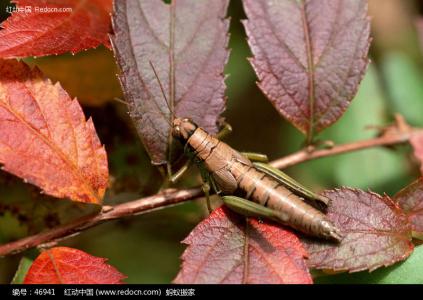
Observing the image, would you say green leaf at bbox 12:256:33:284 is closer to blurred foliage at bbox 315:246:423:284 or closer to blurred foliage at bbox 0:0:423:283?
blurred foliage at bbox 0:0:423:283

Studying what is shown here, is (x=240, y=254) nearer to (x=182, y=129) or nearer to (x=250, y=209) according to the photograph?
(x=250, y=209)

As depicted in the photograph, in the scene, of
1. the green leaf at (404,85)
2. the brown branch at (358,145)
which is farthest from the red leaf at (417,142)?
the green leaf at (404,85)

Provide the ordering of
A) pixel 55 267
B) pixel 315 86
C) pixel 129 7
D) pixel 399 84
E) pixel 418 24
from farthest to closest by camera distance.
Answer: pixel 399 84 < pixel 418 24 < pixel 315 86 < pixel 129 7 < pixel 55 267

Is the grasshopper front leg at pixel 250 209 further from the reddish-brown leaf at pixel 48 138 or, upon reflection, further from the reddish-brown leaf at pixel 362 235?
the reddish-brown leaf at pixel 48 138
